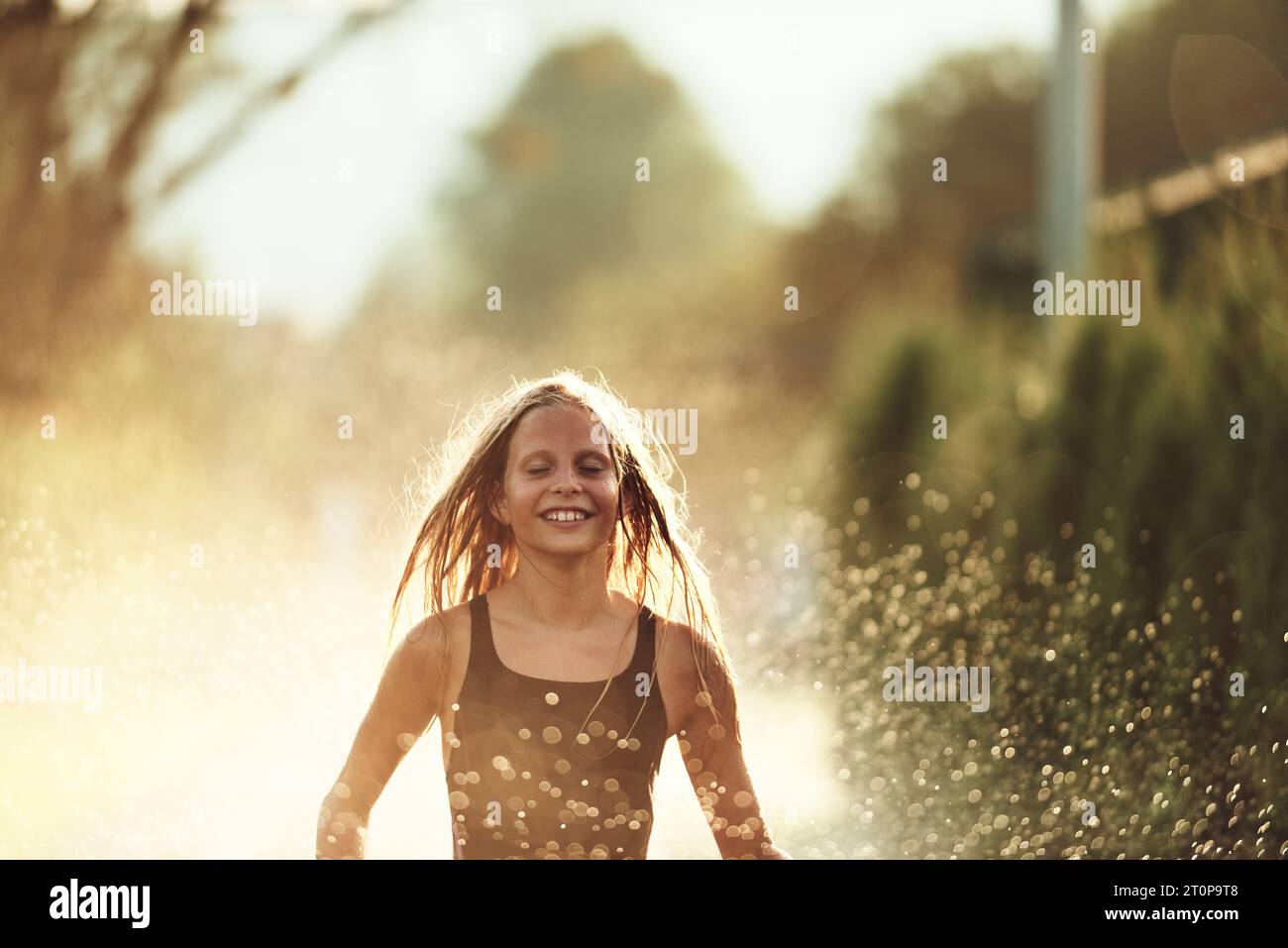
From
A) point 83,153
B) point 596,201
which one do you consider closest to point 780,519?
point 83,153

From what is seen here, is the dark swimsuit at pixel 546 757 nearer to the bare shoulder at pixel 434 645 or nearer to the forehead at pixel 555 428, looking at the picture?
the bare shoulder at pixel 434 645

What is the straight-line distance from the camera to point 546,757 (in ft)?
8.59

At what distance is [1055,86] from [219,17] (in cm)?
430

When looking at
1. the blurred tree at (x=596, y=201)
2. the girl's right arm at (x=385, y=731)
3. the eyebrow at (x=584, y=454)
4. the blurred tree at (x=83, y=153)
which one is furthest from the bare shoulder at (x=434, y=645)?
the blurred tree at (x=596, y=201)

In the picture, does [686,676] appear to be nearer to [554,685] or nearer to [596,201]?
[554,685]

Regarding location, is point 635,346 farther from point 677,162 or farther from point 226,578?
point 677,162

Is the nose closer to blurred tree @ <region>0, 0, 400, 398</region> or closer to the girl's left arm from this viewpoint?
the girl's left arm

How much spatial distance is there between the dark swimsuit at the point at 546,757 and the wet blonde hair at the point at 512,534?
201mm

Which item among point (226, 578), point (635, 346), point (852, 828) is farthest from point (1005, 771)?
point (635, 346)

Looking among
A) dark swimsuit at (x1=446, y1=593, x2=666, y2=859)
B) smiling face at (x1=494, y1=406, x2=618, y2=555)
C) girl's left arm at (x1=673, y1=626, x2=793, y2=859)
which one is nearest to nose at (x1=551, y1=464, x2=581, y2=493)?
smiling face at (x1=494, y1=406, x2=618, y2=555)

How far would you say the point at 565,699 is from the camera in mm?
2635

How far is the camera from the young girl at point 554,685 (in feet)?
8.57

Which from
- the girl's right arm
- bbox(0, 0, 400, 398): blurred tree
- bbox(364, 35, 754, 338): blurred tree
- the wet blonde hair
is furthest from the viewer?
bbox(364, 35, 754, 338): blurred tree

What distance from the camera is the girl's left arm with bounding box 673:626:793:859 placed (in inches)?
106
